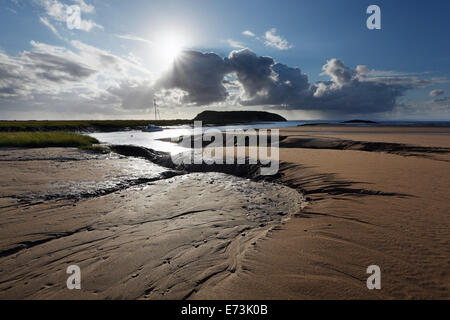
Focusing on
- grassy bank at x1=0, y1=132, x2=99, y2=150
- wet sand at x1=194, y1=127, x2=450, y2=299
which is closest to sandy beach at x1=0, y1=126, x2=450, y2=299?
wet sand at x1=194, y1=127, x2=450, y2=299

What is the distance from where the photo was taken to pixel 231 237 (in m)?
5.05

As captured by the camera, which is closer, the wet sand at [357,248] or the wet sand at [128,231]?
the wet sand at [357,248]

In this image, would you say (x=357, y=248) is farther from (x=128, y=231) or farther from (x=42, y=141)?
(x=42, y=141)

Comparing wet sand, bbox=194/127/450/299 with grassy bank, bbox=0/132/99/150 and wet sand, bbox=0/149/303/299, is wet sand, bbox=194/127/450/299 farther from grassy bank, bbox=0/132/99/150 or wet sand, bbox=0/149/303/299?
grassy bank, bbox=0/132/99/150

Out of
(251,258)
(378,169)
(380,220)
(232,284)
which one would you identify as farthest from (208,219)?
(378,169)

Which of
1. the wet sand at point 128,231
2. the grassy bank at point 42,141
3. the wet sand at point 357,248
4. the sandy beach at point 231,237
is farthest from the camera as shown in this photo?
the grassy bank at point 42,141

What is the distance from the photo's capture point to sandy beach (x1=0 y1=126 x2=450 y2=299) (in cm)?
338

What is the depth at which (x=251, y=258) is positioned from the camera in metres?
4.12

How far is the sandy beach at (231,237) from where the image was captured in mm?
3377

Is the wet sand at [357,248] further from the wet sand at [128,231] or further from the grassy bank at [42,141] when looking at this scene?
the grassy bank at [42,141]

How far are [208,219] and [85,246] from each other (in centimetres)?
305

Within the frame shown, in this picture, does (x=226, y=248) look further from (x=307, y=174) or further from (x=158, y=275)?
(x=307, y=174)

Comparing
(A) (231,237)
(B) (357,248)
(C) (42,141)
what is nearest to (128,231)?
(A) (231,237)

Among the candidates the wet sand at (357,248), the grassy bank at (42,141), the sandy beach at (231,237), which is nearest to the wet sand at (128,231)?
the sandy beach at (231,237)
